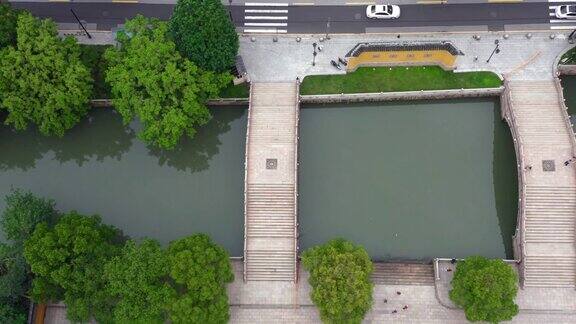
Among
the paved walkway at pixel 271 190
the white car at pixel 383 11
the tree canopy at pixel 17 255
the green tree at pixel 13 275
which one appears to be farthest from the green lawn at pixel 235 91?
the green tree at pixel 13 275

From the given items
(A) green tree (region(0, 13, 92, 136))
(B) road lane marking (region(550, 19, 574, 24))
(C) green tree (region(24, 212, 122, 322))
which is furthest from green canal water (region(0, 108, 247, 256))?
(B) road lane marking (region(550, 19, 574, 24))

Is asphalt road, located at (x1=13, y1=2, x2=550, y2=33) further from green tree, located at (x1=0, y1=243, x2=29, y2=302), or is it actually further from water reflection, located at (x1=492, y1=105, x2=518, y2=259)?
green tree, located at (x1=0, y1=243, x2=29, y2=302)

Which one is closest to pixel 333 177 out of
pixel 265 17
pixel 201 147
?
pixel 201 147

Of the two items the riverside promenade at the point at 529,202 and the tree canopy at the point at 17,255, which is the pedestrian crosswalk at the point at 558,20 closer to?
the riverside promenade at the point at 529,202

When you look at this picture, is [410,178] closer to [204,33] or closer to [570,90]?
[570,90]

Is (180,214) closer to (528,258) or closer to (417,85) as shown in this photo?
(417,85)

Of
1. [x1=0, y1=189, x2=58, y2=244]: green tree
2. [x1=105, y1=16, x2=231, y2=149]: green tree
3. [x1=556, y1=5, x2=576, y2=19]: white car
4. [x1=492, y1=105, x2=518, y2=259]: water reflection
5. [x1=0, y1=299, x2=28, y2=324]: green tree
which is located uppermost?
[x1=556, y1=5, x2=576, y2=19]: white car

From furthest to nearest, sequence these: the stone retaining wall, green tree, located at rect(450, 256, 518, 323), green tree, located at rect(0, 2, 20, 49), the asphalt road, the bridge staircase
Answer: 1. the asphalt road
2. the stone retaining wall
3. green tree, located at rect(0, 2, 20, 49)
4. the bridge staircase
5. green tree, located at rect(450, 256, 518, 323)

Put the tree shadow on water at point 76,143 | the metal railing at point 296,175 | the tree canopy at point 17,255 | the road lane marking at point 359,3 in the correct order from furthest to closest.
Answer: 1. the road lane marking at point 359,3
2. the tree shadow on water at point 76,143
3. the metal railing at point 296,175
4. the tree canopy at point 17,255
